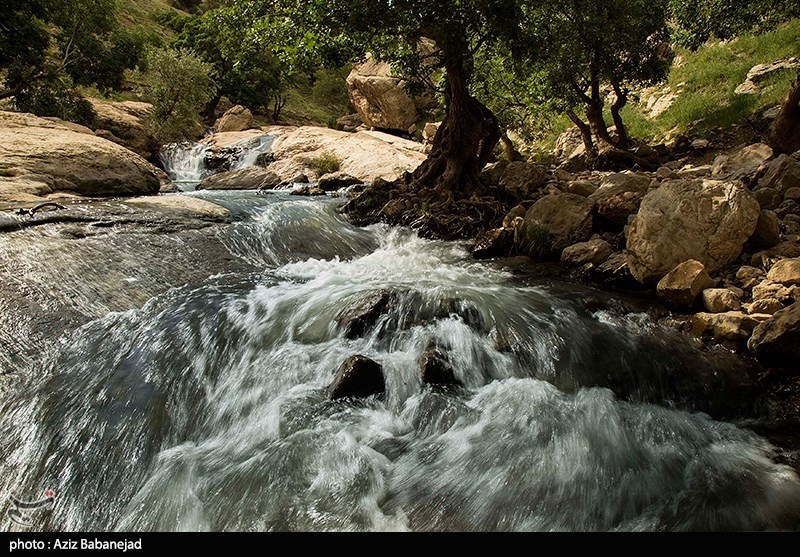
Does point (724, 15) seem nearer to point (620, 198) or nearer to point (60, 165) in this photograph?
point (620, 198)

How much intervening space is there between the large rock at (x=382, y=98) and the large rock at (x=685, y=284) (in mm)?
30078

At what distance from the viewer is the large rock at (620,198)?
24.4ft

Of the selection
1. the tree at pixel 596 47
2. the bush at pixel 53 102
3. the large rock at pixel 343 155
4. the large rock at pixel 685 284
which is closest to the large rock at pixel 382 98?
the large rock at pixel 343 155

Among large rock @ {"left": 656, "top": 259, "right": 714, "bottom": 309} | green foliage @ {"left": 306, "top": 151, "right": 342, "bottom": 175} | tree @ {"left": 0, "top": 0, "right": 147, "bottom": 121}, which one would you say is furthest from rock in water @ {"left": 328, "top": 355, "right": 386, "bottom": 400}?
tree @ {"left": 0, "top": 0, "right": 147, "bottom": 121}

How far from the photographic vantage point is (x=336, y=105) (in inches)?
1884

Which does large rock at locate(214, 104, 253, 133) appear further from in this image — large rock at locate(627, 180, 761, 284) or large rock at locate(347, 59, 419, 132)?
large rock at locate(627, 180, 761, 284)

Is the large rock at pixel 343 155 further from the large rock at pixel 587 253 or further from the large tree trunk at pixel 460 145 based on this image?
the large rock at pixel 587 253

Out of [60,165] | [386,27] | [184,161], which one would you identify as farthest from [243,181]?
[386,27]

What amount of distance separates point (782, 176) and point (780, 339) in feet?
14.9

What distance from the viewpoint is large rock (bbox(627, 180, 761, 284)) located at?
5.51 meters

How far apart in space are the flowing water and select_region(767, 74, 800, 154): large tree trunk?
20.4 feet

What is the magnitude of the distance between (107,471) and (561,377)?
172 inches

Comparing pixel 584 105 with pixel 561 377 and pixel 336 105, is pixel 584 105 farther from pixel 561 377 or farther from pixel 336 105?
pixel 336 105

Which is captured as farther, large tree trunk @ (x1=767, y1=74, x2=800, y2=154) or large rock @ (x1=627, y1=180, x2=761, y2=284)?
large tree trunk @ (x1=767, y1=74, x2=800, y2=154)
